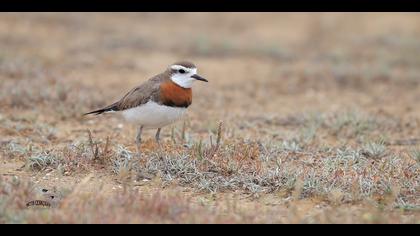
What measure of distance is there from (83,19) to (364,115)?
344 inches

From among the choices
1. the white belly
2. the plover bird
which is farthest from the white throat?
the white belly

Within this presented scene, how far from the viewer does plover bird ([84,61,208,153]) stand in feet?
22.9

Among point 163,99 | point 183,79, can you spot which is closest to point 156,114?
point 163,99

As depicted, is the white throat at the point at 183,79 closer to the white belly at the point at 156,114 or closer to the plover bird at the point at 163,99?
the plover bird at the point at 163,99

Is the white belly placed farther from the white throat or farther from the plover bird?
the white throat

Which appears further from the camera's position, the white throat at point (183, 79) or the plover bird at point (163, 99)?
the white throat at point (183, 79)

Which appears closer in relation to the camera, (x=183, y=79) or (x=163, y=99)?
(x=163, y=99)

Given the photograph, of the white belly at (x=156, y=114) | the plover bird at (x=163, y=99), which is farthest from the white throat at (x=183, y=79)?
the white belly at (x=156, y=114)

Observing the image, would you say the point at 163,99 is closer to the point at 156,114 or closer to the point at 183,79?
the point at 156,114

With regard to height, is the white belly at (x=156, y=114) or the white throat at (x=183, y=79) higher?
the white throat at (x=183, y=79)

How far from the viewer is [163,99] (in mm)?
6984

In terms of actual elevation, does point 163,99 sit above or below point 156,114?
above

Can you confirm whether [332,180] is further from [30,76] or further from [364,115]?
[30,76]

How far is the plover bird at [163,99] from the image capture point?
6980 mm
